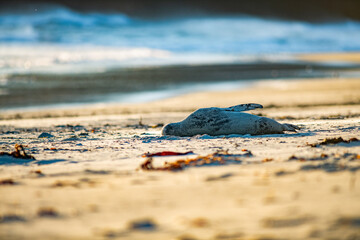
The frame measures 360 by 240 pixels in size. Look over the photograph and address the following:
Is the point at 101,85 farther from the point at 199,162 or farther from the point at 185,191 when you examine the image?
the point at 185,191

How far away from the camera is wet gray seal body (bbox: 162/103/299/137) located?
7.79 m

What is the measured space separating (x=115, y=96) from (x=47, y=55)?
86.2 ft

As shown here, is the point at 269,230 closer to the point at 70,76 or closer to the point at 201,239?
the point at 201,239

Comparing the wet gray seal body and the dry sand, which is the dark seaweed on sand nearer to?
the dry sand

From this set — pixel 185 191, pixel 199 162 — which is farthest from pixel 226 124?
pixel 185 191

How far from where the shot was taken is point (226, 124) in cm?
784

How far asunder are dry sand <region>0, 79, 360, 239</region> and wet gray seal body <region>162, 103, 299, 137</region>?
0.31 m

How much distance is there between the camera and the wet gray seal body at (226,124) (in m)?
7.79

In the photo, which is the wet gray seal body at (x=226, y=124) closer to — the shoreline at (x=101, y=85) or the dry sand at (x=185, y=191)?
the dry sand at (x=185, y=191)

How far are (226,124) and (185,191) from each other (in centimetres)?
399

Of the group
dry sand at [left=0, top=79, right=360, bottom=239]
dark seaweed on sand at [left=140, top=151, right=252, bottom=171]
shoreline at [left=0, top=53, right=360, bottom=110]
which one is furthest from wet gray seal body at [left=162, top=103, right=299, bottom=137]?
shoreline at [left=0, top=53, right=360, bottom=110]

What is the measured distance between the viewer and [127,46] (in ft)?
184

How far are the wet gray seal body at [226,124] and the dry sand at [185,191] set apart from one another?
0.31m

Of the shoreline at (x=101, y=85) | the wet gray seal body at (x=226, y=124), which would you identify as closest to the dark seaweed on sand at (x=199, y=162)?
the wet gray seal body at (x=226, y=124)
